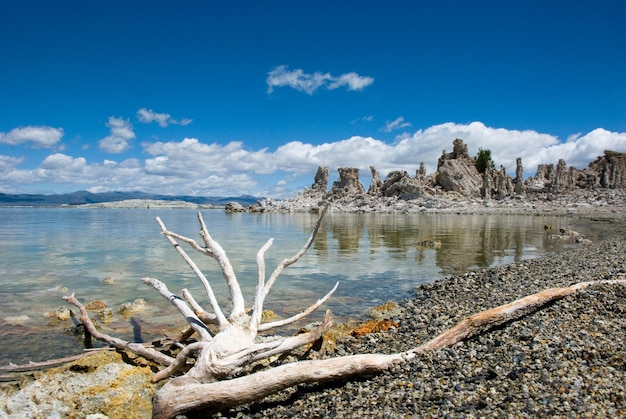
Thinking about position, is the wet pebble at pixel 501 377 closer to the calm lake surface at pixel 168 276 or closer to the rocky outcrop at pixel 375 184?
the calm lake surface at pixel 168 276

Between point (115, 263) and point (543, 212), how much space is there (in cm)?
8808

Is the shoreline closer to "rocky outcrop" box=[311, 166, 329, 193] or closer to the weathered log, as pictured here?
the weathered log

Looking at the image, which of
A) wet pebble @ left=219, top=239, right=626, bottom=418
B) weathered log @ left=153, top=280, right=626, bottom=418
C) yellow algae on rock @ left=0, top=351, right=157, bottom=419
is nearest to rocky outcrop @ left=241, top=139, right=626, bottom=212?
wet pebble @ left=219, top=239, right=626, bottom=418

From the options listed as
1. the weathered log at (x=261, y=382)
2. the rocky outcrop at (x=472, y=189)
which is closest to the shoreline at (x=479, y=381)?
the weathered log at (x=261, y=382)

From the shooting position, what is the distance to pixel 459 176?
113 m

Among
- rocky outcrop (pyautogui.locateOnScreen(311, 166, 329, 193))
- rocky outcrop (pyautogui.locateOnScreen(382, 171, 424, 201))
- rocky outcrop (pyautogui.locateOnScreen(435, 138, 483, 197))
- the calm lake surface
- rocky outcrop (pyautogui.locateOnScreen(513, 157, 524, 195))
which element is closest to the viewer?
the calm lake surface

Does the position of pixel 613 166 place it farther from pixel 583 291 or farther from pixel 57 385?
pixel 57 385

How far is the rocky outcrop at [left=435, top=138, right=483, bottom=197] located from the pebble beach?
4275 inches

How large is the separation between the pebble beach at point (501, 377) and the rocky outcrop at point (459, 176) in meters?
109

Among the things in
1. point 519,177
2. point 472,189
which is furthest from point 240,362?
point 519,177

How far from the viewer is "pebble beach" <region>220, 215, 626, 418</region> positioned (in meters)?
5.01

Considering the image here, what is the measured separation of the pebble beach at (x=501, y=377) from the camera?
5.01 meters

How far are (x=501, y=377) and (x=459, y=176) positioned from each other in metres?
114

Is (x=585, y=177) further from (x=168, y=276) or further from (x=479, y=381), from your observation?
(x=479, y=381)
